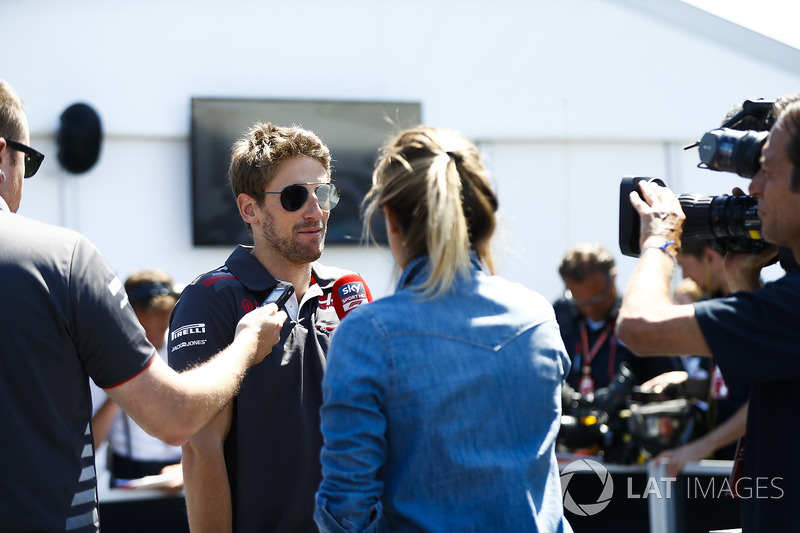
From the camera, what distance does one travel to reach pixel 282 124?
653 centimetres

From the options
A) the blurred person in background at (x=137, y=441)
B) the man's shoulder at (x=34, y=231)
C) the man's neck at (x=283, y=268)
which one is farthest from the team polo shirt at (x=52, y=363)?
the blurred person in background at (x=137, y=441)

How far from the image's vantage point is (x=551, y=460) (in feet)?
5.60

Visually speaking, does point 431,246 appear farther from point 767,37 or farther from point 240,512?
point 767,37

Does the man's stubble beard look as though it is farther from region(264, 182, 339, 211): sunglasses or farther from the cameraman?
the cameraman

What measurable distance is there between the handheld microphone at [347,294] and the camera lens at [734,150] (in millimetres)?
1079

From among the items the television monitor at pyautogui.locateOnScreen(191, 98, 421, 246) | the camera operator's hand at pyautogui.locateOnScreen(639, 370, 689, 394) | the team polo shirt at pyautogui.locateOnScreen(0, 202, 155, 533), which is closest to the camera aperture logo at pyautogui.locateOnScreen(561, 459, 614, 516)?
the camera operator's hand at pyautogui.locateOnScreen(639, 370, 689, 394)

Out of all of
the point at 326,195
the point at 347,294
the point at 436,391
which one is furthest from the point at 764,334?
the point at 326,195

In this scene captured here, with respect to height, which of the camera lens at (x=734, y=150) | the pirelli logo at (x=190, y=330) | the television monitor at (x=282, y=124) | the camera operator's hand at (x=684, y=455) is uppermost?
the television monitor at (x=282, y=124)

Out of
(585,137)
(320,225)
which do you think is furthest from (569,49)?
(320,225)

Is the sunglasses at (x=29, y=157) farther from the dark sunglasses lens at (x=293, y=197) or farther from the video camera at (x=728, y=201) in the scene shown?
the video camera at (x=728, y=201)

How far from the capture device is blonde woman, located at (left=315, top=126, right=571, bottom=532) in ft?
5.00

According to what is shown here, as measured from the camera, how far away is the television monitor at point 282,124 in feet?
21.2

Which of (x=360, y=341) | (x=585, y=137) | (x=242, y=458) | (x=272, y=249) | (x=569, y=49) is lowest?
(x=242, y=458)

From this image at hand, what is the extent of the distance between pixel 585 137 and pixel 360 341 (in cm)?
594
